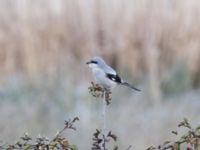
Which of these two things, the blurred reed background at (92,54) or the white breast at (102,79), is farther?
the blurred reed background at (92,54)

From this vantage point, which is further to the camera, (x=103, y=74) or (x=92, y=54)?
(x=92, y=54)

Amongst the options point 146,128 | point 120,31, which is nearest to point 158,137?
point 146,128

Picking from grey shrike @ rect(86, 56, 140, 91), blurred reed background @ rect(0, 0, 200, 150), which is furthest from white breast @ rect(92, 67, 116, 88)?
blurred reed background @ rect(0, 0, 200, 150)

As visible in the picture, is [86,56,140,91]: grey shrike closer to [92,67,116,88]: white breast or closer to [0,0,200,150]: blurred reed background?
[92,67,116,88]: white breast

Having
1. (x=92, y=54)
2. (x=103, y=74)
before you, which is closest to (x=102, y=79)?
(x=103, y=74)

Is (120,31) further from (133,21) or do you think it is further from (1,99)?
(1,99)

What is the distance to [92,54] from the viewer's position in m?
6.42

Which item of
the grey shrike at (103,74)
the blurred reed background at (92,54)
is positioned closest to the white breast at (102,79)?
the grey shrike at (103,74)

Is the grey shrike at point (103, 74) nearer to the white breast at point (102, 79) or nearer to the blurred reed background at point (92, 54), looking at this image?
the white breast at point (102, 79)

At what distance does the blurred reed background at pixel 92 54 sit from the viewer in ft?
20.4

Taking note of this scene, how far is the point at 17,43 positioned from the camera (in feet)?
21.6

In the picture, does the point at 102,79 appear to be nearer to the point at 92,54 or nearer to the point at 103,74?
the point at 103,74

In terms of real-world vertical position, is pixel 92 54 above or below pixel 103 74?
above

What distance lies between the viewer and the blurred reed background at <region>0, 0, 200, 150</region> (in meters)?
6.23
